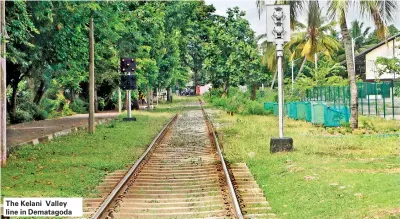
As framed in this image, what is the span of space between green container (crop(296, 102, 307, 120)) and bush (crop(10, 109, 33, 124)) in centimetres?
1593

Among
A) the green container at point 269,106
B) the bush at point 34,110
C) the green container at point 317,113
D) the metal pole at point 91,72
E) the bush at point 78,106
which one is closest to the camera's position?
the metal pole at point 91,72

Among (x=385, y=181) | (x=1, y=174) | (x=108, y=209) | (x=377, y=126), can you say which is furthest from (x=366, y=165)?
(x=377, y=126)

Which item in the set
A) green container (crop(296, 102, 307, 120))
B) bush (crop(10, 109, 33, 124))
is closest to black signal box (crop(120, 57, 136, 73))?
bush (crop(10, 109, 33, 124))

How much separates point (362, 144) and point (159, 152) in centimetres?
644

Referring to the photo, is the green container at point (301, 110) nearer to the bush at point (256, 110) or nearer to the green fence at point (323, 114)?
the green fence at point (323, 114)

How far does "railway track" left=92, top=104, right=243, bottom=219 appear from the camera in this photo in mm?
10141

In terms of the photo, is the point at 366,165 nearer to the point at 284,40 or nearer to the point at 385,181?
the point at 385,181

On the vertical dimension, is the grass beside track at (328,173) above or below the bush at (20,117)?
below

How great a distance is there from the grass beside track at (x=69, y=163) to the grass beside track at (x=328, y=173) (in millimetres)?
3364

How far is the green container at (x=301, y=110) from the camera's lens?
1342 inches

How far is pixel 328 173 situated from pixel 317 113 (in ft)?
55.8

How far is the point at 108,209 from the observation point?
10164 millimetres

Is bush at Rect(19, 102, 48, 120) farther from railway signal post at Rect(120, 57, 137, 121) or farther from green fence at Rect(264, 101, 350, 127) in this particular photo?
green fence at Rect(264, 101, 350, 127)

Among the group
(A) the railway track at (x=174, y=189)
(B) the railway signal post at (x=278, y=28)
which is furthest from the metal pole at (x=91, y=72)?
(B) the railway signal post at (x=278, y=28)
